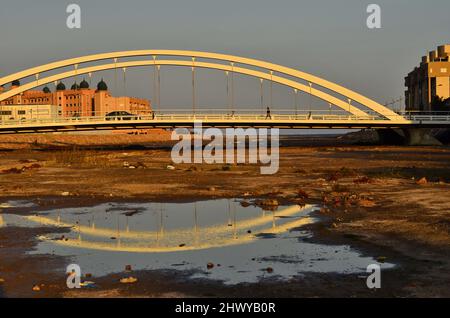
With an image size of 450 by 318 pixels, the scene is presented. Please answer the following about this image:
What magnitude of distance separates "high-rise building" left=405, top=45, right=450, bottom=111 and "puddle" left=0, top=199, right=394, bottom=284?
11487 centimetres

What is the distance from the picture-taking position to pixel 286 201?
25.2 meters

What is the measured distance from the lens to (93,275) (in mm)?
12430

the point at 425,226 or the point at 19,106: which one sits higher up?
the point at 19,106

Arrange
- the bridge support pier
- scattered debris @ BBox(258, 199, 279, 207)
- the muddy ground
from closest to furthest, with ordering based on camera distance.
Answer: the muddy ground < scattered debris @ BBox(258, 199, 279, 207) < the bridge support pier

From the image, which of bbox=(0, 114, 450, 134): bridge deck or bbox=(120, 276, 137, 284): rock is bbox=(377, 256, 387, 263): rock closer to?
bbox=(120, 276, 137, 284): rock

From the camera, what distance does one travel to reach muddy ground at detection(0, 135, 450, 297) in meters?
11.2

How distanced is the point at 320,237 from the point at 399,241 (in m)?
1.97

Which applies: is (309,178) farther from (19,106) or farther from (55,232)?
(19,106)

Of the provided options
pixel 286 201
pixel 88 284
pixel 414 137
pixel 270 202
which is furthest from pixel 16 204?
pixel 414 137

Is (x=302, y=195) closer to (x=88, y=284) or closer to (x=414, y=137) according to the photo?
(x=88, y=284)

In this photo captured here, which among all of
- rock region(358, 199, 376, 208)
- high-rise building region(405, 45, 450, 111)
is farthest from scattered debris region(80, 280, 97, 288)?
high-rise building region(405, 45, 450, 111)

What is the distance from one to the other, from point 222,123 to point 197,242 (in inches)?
2578

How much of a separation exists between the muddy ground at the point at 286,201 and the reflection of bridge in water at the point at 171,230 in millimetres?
1090
